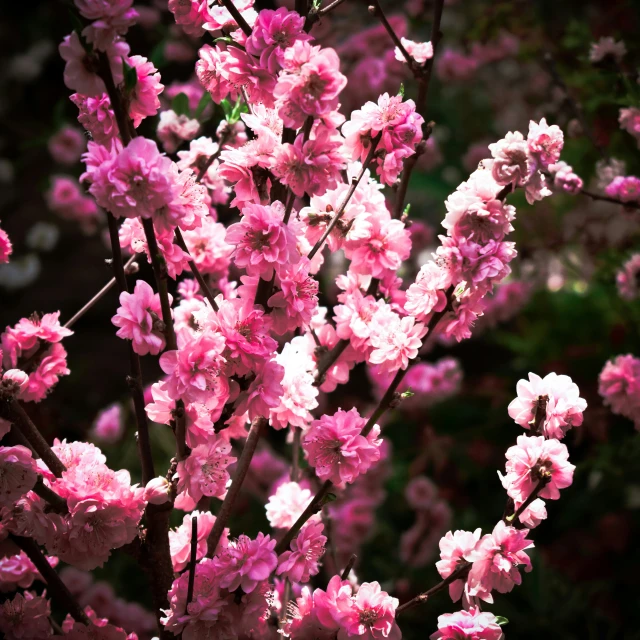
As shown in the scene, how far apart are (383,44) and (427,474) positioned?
125 centimetres

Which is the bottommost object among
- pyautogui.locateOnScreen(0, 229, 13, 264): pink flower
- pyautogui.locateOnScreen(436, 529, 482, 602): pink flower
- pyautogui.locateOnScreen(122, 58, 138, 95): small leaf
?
pyautogui.locateOnScreen(436, 529, 482, 602): pink flower

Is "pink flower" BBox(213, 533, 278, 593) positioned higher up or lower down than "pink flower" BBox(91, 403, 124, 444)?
higher up

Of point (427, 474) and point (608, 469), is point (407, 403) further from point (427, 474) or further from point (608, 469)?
point (608, 469)

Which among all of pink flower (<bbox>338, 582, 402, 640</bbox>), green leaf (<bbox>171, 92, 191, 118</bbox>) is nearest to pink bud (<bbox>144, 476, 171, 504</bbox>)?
pink flower (<bbox>338, 582, 402, 640</bbox>)

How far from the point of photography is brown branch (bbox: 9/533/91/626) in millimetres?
702

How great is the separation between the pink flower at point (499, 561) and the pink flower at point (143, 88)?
1.73ft

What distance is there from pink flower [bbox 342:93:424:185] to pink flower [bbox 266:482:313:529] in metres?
0.43

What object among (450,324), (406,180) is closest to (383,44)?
(406,180)

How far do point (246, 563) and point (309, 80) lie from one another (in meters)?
0.44

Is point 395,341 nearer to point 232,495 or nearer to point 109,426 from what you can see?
point 232,495

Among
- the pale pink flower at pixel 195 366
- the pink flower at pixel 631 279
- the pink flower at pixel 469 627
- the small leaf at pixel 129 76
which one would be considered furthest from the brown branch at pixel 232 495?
the pink flower at pixel 631 279

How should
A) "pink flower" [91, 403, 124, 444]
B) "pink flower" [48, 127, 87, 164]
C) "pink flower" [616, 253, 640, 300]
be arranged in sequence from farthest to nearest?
"pink flower" [48, 127, 87, 164]
"pink flower" [91, 403, 124, 444]
"pink flower" [616, 253, 640, 300]

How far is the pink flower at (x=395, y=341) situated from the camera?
71 centimetres

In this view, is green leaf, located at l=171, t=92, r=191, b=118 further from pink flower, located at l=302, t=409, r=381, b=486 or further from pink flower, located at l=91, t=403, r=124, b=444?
pink flower, located at l=91, t=403, r=124, b=444
